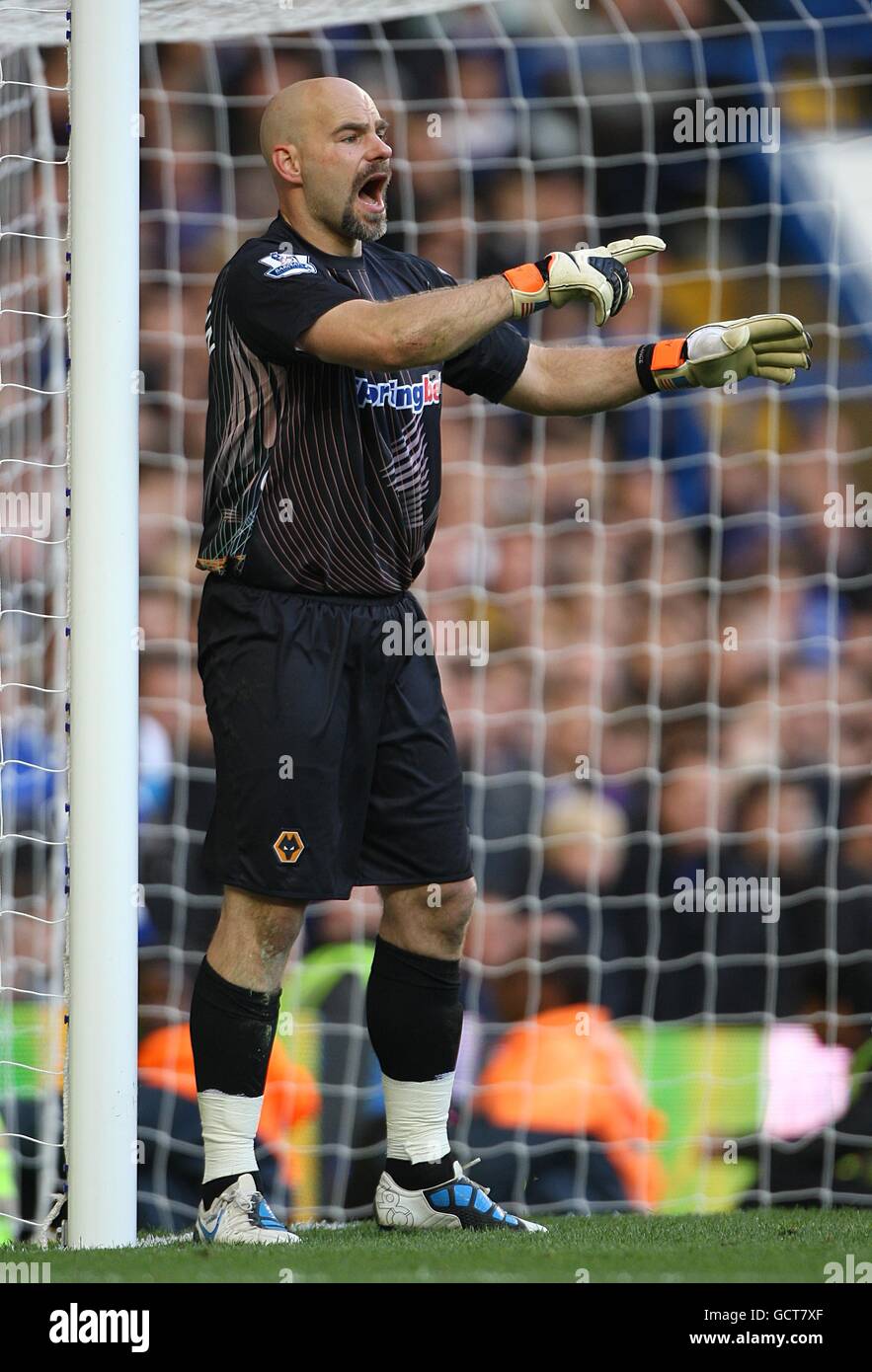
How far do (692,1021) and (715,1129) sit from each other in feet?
0.59

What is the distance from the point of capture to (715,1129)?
3139 mm

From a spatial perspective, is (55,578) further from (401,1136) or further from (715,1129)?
(715,1129)

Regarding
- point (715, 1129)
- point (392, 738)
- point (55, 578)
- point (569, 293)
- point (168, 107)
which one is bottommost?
point (715, 1129)

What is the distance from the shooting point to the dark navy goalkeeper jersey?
7.61 ft

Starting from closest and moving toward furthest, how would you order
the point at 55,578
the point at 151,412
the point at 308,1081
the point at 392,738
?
1. the point at 392,738
2. the point at 55,578
3. the point at 308,1081
4. the point at 151,412

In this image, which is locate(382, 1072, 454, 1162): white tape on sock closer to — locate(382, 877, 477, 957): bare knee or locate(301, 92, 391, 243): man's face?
locate(382, 877, 477, 957): bare knee

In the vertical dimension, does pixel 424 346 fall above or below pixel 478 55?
below

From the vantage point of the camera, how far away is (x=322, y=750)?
2.30 meters

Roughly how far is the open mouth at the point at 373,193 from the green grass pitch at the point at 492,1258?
125 centimetres

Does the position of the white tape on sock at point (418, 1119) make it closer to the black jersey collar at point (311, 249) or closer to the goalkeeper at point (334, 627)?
the goalkeeper at point (334, 627)

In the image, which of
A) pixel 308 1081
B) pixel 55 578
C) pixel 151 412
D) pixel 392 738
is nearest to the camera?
pixel 392 738

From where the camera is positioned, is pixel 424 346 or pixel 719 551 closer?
pixel 424 346

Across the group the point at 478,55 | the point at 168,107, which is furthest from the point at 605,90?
the point at 168,107

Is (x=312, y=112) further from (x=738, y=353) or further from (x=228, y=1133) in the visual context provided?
→ (x=228, y=1133)
